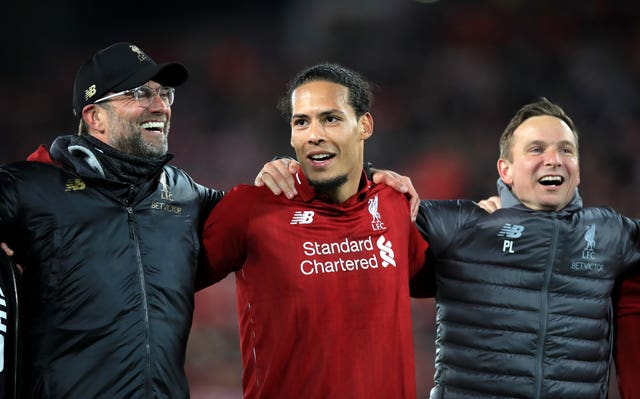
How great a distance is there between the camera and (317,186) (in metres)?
2.69

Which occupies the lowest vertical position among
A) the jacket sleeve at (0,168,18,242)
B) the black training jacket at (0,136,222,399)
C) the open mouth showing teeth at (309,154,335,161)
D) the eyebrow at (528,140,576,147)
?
the black training jacket at (0,136,222,399)

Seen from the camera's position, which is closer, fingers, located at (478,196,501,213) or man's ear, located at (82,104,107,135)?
man's ear, located at (82,104,107,135)

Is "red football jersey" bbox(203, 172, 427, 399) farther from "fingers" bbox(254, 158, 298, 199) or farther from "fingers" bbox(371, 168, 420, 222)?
"fingers" bbox(371, 168, 420, 222)

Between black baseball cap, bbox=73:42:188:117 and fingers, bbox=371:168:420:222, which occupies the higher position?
black baseball cap, bbox=73:42:188:117

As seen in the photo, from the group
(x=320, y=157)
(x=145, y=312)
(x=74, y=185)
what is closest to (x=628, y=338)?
(x=320, y=157)

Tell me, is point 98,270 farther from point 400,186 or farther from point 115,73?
point 400,186

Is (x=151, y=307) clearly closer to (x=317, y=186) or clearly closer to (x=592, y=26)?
(x=317, y=186)

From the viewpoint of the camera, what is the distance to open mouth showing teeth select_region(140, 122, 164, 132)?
2621 mm

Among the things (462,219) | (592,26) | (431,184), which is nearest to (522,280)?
(462,219)

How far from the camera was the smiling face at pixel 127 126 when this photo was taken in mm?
2594

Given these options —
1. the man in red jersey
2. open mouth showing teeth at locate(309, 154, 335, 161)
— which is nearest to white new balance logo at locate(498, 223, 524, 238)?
the man in red jersey

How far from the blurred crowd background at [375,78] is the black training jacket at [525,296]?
3.59 meters

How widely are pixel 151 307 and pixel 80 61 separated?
25.0 ft

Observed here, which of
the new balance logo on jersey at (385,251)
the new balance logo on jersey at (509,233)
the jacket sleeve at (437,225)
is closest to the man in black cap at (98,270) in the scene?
the new balance logo on jersey at (385,251)
